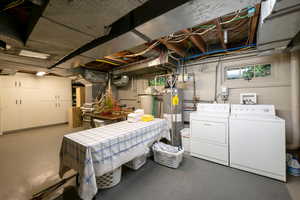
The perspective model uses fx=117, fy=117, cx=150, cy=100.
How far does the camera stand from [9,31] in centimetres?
147

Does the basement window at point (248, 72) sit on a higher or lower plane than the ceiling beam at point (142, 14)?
lower

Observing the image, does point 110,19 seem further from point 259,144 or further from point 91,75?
point 91,75

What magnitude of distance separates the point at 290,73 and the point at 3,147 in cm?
690

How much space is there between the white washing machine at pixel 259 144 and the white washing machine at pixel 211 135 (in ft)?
0.36

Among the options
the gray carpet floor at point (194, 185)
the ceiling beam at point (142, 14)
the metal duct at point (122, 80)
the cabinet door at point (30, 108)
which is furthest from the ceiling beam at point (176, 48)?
the cabinet door at point (30, 108)

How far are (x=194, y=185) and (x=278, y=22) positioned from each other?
2288 mm

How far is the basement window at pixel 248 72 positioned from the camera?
2477mm

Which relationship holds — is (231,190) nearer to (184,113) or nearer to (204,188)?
(204,188)

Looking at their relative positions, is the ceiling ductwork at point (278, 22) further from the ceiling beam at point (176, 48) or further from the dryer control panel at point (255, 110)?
the ceiling beam at point (176, 48)

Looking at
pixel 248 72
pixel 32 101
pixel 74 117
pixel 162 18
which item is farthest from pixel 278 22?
pixel 32 101

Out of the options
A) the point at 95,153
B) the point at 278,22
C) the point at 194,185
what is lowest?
the point at 194,185

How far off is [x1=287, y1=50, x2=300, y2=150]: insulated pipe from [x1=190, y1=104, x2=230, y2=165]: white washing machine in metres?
1.04

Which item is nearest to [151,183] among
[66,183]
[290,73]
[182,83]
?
[66,183]

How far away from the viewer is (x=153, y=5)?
1.18 m
